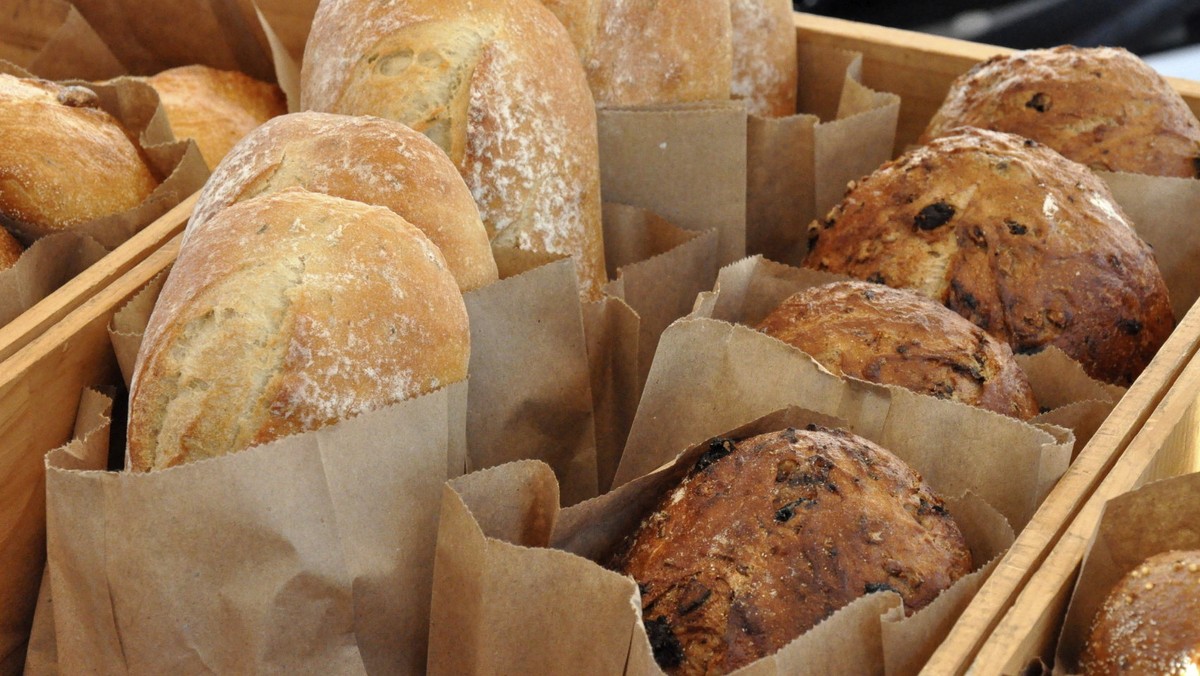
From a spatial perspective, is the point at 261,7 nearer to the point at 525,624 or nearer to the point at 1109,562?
the point at 525,624

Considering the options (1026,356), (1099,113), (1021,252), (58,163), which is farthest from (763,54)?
(58,163)

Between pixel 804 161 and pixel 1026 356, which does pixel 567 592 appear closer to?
pixel 1026 356

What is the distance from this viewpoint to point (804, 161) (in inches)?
73.5

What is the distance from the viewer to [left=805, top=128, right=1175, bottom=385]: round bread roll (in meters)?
1.45

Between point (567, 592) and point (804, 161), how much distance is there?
3.57 feet

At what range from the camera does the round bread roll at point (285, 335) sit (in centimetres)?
109

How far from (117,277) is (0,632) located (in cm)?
46

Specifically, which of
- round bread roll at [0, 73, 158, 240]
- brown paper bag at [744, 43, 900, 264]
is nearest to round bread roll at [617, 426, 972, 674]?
brown paper bag at [744, 43, 900, 264]

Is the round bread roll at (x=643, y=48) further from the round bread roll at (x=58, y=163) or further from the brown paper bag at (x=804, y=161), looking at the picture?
the round bread roll at (x=58, y=163)

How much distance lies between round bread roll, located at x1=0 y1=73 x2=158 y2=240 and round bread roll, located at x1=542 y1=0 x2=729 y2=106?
720 mm

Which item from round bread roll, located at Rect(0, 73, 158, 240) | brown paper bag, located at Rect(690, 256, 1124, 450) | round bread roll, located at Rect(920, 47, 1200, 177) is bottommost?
brown paper bag, located at Rect(690, 256, 1124, 450)

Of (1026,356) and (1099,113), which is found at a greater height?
(1099,113)

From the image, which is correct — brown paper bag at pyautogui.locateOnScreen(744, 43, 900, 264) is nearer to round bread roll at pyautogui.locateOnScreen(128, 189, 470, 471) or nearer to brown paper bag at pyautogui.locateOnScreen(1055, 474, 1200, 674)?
round bread roll at pyautogui.locateOnScreen(128, 189, 470, 471)

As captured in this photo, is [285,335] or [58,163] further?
[58,163]
